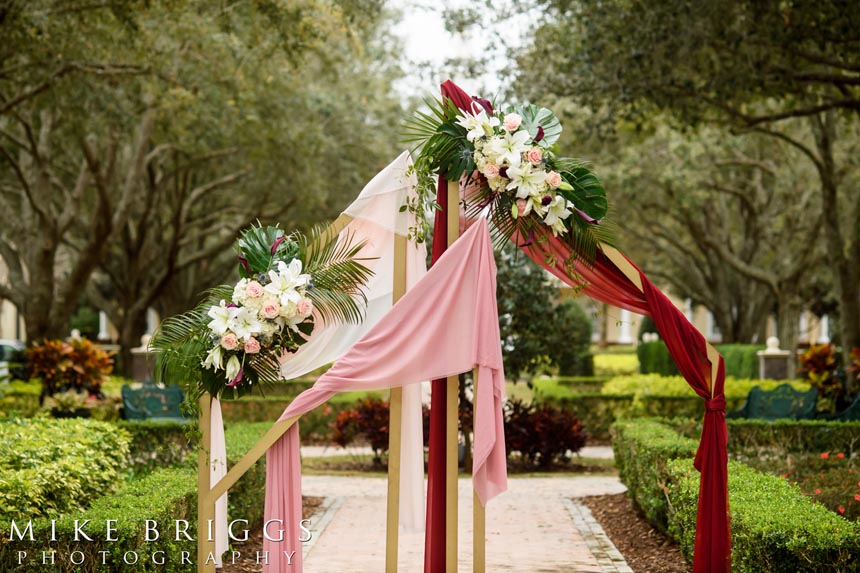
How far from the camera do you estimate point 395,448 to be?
6.53 m

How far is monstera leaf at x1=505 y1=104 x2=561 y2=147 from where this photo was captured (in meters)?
6.46

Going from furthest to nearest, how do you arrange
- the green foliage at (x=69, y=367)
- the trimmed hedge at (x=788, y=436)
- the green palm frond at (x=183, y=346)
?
the green foliage at (x=69, y=367), the trimmed hedge at (x=788, y=436), the green palm frond at (x=183, y=346)

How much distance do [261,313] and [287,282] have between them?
0.24 m

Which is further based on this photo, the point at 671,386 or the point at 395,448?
the point at 671,386

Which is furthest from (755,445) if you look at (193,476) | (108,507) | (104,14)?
(104,14)

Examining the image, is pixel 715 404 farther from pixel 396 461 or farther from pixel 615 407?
pixel 615 407

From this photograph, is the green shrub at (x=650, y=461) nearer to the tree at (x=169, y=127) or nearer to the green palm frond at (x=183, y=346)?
the green palm frond at (x=183, y=346)

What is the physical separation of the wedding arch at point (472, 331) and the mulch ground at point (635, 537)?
175cm

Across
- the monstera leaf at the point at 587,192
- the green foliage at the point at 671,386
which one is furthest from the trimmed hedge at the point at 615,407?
the monstera leaf at the point at 587,192

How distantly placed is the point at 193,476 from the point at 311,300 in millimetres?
2425

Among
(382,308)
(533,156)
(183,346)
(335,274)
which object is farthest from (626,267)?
(183,346)

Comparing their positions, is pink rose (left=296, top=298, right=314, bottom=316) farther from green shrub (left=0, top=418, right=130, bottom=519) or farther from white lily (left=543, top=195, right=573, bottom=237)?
green shrub (left=0, top=418, right=130, bottom=519)

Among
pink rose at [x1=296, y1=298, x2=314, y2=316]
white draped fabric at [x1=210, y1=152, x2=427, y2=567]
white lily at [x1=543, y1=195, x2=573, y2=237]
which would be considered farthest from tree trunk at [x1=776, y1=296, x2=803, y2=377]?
pink rose at [x1=296, y1=298, x2=314, y2=316]

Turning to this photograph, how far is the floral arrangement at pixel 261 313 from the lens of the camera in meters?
6.32
